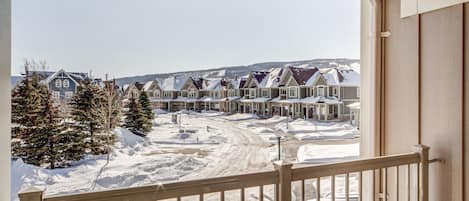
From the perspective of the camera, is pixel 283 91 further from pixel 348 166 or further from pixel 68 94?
pixel 68 94

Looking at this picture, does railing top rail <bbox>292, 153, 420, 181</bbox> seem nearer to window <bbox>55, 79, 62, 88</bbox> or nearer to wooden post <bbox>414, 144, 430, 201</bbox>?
wooden post <bbox>414, 144, 430, 201</bbox>

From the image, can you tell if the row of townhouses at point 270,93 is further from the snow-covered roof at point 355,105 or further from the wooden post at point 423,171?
the wooden post at point 423,171

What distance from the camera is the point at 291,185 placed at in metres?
2.01

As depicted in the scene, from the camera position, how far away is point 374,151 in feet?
8.97

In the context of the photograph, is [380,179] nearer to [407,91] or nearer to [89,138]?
[407,91]

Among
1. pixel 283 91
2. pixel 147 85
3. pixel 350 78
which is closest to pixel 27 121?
pixel 147 85

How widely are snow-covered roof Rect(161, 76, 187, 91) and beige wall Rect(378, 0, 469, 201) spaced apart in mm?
1576

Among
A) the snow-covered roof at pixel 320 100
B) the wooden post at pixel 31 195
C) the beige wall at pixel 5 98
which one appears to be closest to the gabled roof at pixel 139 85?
the beige wall at pixel 5 98

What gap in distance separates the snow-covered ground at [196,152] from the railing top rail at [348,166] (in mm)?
546

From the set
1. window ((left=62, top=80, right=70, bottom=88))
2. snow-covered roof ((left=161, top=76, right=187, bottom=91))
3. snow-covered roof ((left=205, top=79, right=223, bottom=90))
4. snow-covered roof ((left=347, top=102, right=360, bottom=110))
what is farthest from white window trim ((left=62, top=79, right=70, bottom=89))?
snow-covered roof ((left=347, top=102, right=360, bottom=110))

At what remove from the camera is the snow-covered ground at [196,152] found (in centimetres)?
213

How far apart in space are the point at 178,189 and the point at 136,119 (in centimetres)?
74

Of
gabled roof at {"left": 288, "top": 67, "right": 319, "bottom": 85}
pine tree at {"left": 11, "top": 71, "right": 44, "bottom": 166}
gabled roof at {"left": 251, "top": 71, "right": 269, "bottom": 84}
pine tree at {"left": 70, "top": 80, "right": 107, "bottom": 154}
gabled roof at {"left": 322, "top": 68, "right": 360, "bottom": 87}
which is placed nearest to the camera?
pine tree at {"left": 11, "top": 71, "right": 44, "bottom": 166}

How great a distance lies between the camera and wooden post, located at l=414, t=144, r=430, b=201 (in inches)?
91.4
